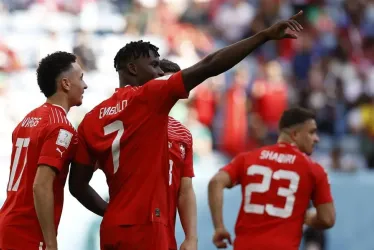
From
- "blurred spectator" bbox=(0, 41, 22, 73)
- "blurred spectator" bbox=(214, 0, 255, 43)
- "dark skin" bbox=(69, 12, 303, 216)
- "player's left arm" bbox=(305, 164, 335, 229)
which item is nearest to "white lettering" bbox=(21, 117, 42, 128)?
"dark skin" bbox=(69, 12, 303, 216)

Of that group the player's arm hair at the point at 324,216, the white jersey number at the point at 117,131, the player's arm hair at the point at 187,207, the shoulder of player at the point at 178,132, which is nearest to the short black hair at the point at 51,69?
the white jersey number at the point at 117,131

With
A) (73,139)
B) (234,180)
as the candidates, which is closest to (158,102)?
(73,139)

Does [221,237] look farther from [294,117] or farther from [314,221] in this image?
[294,117]

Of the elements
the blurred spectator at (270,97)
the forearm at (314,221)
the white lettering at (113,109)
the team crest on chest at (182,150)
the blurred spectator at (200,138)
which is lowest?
the forearm at (314,221)

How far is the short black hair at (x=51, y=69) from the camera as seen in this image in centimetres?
508

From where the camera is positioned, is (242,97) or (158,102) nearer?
(158,102)

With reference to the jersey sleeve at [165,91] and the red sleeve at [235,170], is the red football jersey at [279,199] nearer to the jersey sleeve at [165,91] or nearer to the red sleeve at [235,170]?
the red sleeve at [235,170]

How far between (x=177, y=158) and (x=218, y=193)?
142 cm

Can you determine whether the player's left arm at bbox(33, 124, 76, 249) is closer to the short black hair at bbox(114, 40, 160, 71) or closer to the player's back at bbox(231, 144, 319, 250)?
the short black hair at bbox(114, 40, 160, 71)

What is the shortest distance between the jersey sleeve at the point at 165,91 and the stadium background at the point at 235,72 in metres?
5.60

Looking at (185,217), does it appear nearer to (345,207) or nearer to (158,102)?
(158,102)

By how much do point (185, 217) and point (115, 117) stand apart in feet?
3.23

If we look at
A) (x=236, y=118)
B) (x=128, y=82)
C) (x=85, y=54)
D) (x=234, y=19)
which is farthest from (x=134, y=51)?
(x=234, y=19)

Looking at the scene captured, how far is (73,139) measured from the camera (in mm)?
4855
